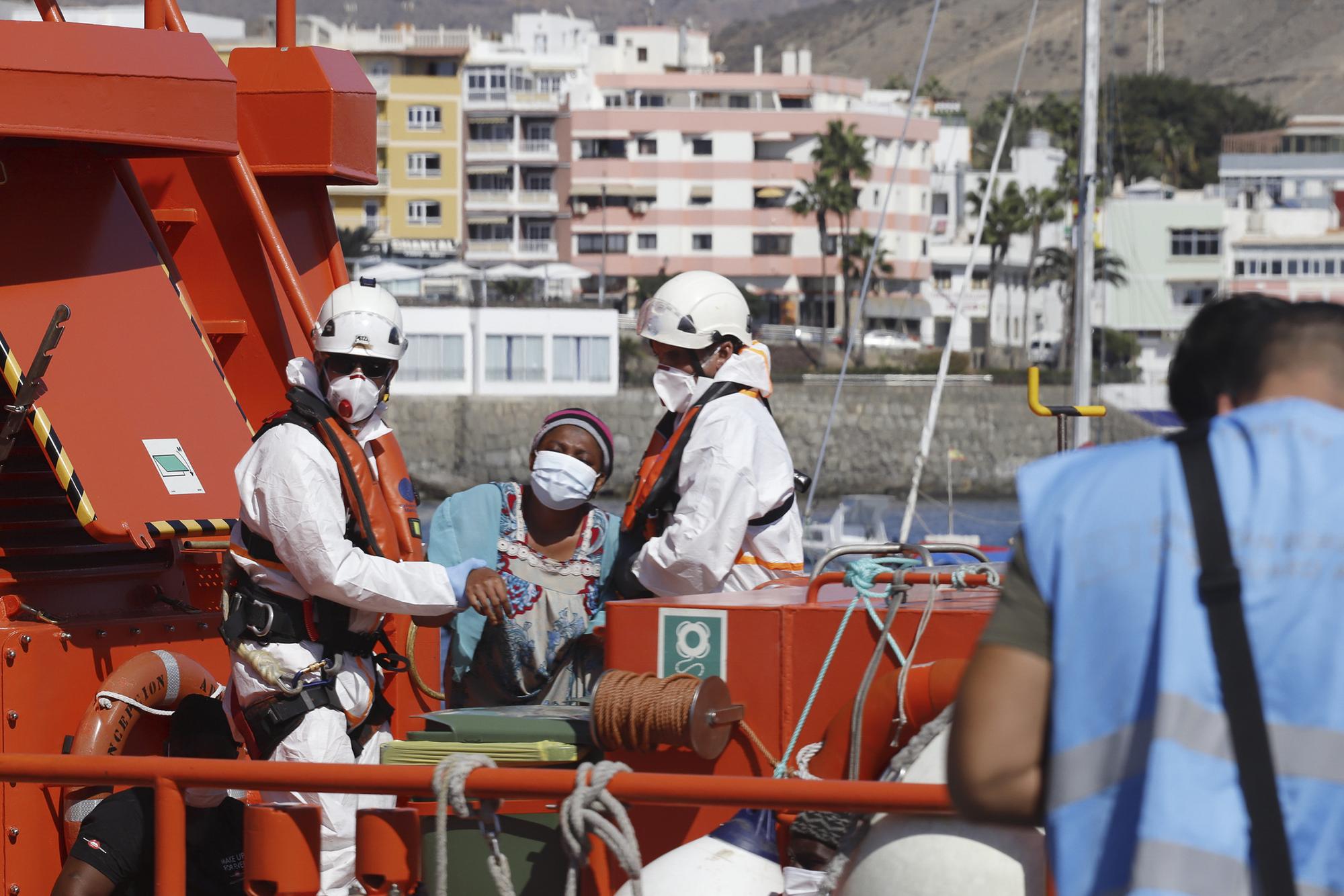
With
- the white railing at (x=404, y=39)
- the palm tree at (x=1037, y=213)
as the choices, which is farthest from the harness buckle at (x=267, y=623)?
the white railing at (x=404, y=39)

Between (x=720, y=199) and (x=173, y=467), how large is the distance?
87.7 meters

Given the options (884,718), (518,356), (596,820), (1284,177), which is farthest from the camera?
(1284,177)

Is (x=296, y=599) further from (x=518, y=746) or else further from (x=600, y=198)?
(x=600, y=198)

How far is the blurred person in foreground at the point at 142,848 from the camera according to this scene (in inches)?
176

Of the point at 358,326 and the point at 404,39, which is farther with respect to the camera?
the point at 404,39

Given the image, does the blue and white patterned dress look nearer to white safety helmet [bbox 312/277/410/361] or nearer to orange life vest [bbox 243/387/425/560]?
orange life vest [bbox 243/387/425/560]

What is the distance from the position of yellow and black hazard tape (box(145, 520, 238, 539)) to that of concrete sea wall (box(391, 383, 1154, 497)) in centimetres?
5676

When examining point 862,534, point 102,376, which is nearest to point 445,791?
point 102,376

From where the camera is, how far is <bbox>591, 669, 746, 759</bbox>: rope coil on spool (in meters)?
3.91

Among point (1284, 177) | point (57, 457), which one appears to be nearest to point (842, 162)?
point (1284, 177)

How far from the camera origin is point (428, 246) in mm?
89500

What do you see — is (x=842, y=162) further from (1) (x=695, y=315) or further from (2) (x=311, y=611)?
(2) (x=311, y=611)

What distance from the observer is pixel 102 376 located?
501 cm

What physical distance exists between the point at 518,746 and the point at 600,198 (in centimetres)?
8792
